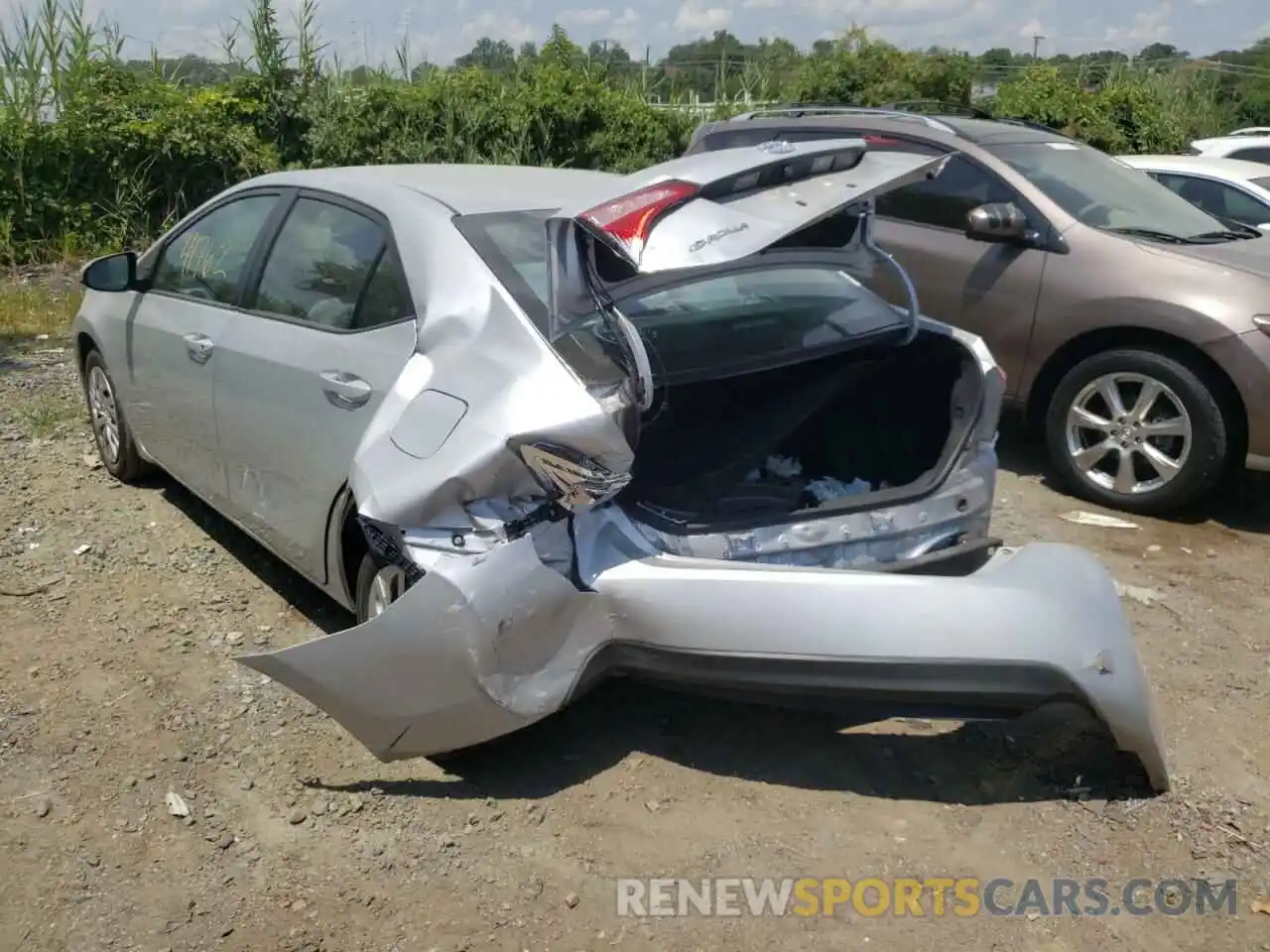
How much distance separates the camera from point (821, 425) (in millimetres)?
4023

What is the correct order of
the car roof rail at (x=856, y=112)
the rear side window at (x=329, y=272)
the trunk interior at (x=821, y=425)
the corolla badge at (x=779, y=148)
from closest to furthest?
the corolla badge at (x=779, y=148) < the rear side window at (x=329, y=272) < the trunk interior at (x=821, y=425) < the car roof rail at (x=856, y=112)

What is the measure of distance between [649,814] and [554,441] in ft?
3.63

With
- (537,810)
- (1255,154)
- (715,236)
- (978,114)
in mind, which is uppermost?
(978,114)

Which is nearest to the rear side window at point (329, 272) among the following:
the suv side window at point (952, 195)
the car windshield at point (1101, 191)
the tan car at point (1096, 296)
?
the suv side window at point (952, 195)

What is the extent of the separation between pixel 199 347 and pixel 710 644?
93.1 inches

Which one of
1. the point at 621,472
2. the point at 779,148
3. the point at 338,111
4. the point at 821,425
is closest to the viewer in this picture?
the point at 621,472

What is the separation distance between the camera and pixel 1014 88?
16.4 m

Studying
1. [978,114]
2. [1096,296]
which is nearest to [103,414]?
[1096,296]

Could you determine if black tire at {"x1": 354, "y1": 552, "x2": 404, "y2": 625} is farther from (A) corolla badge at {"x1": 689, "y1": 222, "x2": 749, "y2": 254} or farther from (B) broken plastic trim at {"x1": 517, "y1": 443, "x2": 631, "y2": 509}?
(A) corolla badge at {"x1": 689, "y1": 222, "x2": 749, "y2": 254}

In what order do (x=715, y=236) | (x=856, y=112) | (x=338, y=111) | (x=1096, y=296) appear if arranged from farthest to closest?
(x=338, y=111) < (x=856, y=112) < (x=1096, y=296) < (x=715, y=236)

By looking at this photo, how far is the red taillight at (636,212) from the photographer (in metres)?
2.71

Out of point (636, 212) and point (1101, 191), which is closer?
point (636, 212)

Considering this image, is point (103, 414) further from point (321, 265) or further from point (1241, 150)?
point (1241, 150)

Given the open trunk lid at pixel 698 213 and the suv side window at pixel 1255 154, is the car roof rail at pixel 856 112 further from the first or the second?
the suv side window at pixel 1255 154
